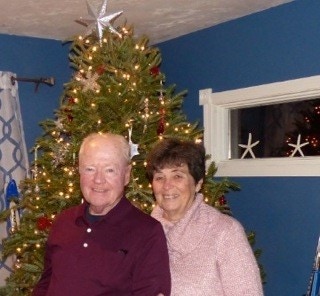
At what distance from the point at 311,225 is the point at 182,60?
1570mm

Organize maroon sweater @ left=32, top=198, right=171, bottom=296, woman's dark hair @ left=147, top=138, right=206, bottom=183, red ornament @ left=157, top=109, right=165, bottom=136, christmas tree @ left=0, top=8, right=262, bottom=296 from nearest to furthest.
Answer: maroon sweater @ left=32, top=198, right=171, bottom=296 → woman's dark hair @ left=147, top=138, right=206, bottom=183 → christmas tree @ left=0, top=8, right=262, bottom=296 → red ornament @ left=157, top=109, right=165, bottom=136

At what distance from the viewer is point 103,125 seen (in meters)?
3.13

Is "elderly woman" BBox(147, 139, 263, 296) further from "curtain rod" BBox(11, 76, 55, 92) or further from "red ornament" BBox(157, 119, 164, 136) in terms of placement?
"curtain rod" BBox(11, 76, 55, 92)

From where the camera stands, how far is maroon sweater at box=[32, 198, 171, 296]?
80.0 inches

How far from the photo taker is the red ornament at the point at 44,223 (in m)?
3.16

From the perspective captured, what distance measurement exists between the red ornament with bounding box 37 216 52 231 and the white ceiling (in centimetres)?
119

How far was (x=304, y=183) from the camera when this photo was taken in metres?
3.32

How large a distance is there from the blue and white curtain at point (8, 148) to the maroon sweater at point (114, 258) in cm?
188

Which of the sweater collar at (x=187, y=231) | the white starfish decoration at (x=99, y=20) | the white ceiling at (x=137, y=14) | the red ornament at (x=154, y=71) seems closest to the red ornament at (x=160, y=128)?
the red ornament at (x=154, y=71)

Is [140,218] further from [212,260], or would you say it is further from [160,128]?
[160,128]

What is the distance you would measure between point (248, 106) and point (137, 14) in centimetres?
91

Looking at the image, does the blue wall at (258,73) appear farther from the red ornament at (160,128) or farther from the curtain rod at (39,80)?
the red ornament at (160,128)

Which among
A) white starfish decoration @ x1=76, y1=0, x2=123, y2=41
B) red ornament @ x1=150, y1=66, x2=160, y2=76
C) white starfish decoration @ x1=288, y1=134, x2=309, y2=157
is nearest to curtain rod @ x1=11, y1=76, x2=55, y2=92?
white starfish decoration @ x1=76, y1=0, x2=123, y2=41

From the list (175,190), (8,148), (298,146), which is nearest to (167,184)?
(175,190)
